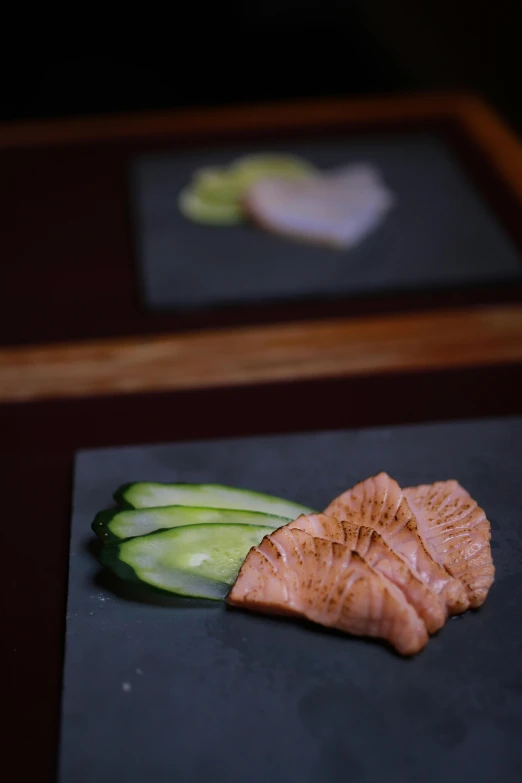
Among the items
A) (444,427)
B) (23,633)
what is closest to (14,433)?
(23,633)

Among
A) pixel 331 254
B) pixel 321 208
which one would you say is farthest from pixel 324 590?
pixel 321 208

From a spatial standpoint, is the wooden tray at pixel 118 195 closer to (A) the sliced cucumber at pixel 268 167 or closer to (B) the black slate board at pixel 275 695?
(A) the sliced cucumber at pixel 268 167

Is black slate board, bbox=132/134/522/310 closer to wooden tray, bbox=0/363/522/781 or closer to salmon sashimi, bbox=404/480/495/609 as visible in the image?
wooden tray, bbox=0/363/522/781

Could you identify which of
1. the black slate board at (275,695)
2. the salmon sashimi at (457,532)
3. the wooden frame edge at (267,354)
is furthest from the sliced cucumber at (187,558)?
the wooden frame edge at (267,354)

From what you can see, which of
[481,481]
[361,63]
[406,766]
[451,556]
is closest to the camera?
[406,766]

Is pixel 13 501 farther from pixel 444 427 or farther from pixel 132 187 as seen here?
pixel 132 187

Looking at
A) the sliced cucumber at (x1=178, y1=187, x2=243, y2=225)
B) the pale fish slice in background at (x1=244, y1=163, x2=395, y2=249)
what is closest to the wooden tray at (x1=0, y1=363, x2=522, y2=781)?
the pale fish slice in background at (x1=244, y1=163, x2=395, y2=249)

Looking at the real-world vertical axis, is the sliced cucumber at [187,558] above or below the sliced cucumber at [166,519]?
below
